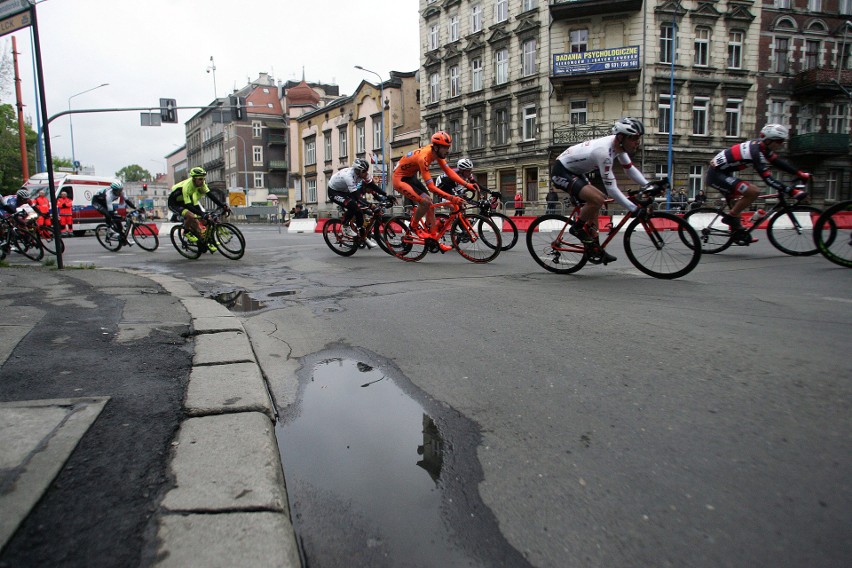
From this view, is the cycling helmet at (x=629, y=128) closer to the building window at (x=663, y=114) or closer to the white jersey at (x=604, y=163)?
the white jersey at (x=604, y=163)

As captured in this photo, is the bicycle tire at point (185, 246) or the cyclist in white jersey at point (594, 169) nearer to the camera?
the cyclist in white jersey at point (594, 169)

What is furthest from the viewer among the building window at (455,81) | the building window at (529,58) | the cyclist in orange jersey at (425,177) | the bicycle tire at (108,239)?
the building window at (455,81)

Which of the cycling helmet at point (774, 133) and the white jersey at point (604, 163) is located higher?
the cycling helmet at point (774, 133)

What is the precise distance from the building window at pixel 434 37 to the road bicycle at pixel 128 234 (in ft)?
103

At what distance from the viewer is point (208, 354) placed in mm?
3494

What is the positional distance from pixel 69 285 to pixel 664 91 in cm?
3230

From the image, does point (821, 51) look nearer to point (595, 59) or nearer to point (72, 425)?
point (595, 59)

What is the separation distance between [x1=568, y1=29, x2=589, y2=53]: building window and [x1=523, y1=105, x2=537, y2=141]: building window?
3.88 metres

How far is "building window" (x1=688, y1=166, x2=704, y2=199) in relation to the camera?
3209 centimetres

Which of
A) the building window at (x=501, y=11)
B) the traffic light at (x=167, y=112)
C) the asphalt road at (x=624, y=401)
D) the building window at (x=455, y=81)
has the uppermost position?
the building window at (x=501, y=11)

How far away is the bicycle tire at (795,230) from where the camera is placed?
7941mm

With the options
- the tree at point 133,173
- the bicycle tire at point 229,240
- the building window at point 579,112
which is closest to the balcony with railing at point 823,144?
the building window at point 579,112

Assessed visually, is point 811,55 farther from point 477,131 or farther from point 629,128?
point 629,128

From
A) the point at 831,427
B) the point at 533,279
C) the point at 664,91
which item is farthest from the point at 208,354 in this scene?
the point at 664,91
